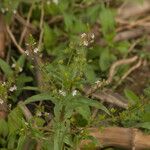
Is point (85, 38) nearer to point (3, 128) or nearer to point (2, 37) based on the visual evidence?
point (3, 128)

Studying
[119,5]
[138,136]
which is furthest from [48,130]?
[119,5]

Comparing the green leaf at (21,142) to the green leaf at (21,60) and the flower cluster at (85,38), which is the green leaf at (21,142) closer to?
the flower cluster at (85,38)

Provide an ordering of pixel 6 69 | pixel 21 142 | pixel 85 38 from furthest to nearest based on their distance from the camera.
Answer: pixel 6 69 < pixel 21 142 < pixel 85 38

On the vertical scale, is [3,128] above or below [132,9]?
below

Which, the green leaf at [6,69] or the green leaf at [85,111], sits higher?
the green leaf at [6,69]

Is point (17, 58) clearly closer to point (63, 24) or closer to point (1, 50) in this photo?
point (1, 50)

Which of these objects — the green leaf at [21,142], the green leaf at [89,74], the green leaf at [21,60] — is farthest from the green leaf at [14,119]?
the green leaf at [21,60]

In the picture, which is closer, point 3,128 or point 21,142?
point 21,142

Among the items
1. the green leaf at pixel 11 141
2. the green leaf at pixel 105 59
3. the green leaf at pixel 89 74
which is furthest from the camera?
the green leaf at pixel 105 59

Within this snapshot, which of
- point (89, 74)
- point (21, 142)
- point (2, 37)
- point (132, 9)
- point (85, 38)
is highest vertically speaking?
point (132, 9)

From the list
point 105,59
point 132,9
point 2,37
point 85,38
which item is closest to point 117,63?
point 105,59

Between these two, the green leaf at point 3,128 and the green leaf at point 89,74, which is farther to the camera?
the green leaf at point 3,128
